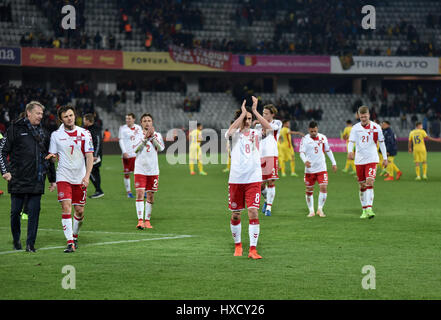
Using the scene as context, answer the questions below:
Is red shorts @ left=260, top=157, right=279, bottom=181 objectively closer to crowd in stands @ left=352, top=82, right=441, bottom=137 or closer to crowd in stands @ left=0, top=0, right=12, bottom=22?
crowd in stands @ left=0, top=0, right=12, bottom=22

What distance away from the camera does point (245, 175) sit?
10.0m

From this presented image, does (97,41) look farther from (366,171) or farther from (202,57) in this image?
(366,171)

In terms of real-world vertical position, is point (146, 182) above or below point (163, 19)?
below

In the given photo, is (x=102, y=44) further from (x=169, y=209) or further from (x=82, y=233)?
(x=82, y=233)

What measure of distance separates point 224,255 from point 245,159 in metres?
1.45

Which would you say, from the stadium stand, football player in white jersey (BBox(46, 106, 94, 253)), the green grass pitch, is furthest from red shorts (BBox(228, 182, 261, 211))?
the stadium stand

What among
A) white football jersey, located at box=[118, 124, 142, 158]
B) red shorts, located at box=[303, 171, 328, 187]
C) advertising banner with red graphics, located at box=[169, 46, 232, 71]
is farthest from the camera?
advertising banner with red graphics, located at box=[169, 46, 232, 71]

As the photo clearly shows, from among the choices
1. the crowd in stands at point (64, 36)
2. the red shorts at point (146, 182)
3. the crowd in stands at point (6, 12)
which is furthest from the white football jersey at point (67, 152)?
the crowd in stands at point (6, 12)

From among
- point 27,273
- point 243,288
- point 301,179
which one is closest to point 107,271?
point 27,273

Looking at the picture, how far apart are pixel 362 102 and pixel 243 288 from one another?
50.5 m

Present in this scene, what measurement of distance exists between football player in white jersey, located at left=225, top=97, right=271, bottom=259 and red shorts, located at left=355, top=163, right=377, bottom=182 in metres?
5.25

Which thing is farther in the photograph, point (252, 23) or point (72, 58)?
point (252, 23)

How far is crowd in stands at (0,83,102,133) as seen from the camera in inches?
1704

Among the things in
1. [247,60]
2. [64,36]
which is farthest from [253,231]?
[247,60]
